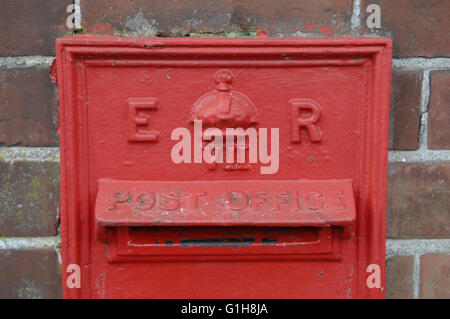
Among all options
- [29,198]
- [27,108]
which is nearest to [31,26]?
[27,108]

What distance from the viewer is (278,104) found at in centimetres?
60

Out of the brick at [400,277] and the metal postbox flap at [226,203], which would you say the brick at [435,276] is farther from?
the metal postbox flap at [226,203]

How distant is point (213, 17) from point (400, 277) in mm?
520

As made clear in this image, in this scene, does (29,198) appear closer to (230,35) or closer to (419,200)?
(230,35)

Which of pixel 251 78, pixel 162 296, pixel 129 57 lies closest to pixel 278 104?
pixel 251 78

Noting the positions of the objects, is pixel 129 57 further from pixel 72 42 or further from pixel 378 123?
pixel 378 123

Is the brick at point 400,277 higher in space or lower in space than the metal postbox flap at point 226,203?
lower

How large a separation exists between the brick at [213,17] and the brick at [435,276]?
15.6 inches

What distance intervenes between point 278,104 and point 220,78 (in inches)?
3.8

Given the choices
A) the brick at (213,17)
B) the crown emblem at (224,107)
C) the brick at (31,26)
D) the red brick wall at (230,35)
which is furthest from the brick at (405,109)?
the brick at (31,26)

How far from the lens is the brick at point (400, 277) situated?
0.66m

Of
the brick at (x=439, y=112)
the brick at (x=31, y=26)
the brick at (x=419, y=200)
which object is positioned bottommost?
the brick at (x=419, y=200)

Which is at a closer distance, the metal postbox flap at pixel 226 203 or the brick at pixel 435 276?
the metal postbox flap at pixel 226 203

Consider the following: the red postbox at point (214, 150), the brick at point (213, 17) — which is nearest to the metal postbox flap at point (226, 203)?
the red postbox at point (214, 150)
